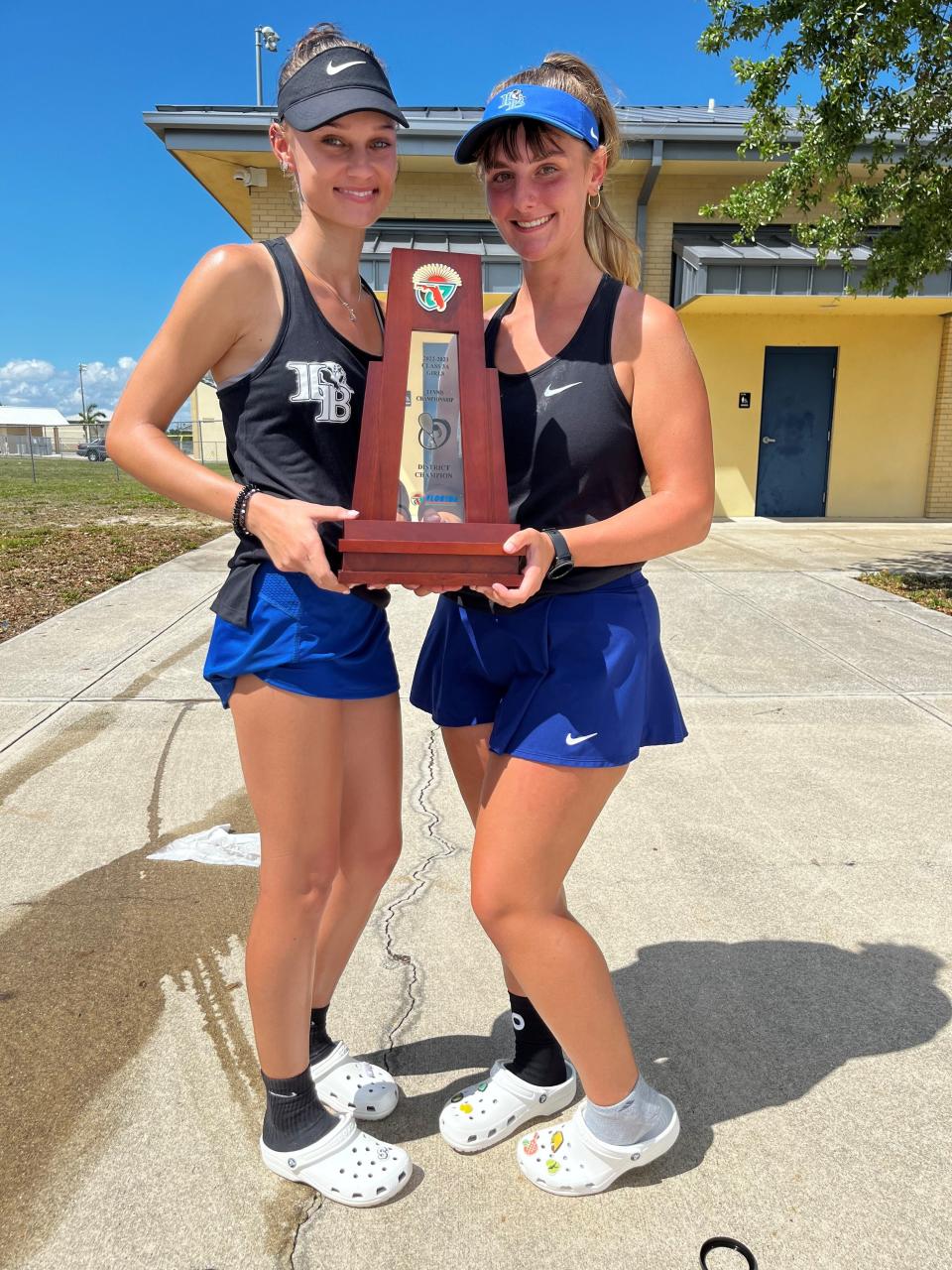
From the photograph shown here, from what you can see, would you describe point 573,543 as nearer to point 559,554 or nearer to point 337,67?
point 559,554

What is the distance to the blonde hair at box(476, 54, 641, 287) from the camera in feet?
5.49

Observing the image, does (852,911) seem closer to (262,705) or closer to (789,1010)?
(789,1010)

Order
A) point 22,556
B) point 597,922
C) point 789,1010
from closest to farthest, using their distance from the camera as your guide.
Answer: point 789,1010
point 597,922
point 22,556

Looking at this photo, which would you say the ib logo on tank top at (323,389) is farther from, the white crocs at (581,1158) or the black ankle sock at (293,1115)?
the white crocs at (581,1158)

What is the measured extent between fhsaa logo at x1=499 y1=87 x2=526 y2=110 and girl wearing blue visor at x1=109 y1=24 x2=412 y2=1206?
0.19m

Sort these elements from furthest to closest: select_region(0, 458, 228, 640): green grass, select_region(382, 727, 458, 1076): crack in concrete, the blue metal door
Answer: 1. the blue metal door
2. select_region(0, 458, 228, 640): green grass
3. select_region(382, 727, 458, 1076): crack in concrete

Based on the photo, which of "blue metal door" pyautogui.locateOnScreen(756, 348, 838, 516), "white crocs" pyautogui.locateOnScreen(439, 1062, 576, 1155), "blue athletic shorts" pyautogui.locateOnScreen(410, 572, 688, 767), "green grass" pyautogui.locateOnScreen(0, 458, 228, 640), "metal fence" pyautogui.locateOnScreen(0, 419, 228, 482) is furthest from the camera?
"metal fence" pyautogui.locateOnScreen(0, 419, 228, 482)

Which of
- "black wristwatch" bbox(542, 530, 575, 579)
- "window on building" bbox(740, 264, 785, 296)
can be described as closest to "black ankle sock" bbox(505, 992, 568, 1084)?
"black wristwatch" bbox(542, 530, 575, 579)

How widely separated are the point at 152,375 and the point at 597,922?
2.05 metres

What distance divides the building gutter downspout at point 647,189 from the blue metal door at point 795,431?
9.16 feet

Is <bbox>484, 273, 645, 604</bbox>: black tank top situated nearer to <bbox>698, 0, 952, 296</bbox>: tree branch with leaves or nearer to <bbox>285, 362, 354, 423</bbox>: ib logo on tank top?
<bbox>285, 362, 354, 423</bbox>: ib logo on tank top

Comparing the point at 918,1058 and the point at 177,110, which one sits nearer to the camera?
the point at 918,1058

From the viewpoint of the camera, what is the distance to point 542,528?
1757mm

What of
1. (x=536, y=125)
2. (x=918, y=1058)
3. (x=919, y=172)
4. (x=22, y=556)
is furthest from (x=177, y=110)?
(x=918, y=1058)
